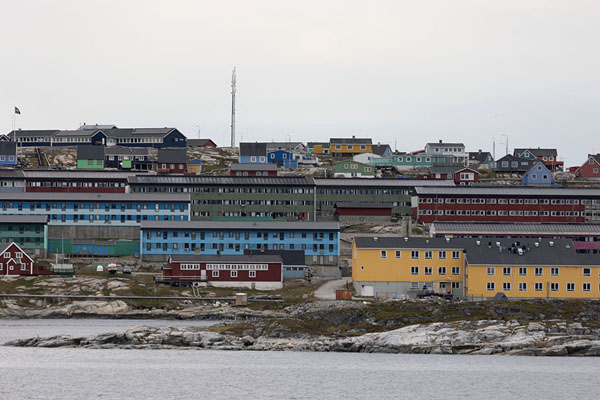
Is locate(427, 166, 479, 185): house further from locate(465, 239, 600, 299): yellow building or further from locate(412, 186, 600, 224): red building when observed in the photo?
locate(465, 239, 600, 299): yellow building

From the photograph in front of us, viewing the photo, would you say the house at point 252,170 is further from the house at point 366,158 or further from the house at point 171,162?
the house at point 366,158

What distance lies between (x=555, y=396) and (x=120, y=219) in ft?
225

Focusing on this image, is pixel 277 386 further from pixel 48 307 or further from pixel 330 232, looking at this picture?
pixel 330 232

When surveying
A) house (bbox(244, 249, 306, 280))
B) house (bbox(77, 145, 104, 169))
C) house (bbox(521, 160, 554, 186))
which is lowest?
house (bbox(244, 249, 306, 280))

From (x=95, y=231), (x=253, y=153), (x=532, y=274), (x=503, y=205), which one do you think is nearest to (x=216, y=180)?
(x=95, y=231)

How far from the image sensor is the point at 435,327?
313 ft

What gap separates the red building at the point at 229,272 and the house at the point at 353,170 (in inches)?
2330

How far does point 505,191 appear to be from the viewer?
15400 centimetres

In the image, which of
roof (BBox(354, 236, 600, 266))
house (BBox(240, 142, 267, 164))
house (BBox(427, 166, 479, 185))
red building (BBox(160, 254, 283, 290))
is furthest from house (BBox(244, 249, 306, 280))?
house (BBox(240, 142, 267, 164))

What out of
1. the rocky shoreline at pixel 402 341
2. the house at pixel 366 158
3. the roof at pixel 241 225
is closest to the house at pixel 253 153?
the house at pixel 366 158

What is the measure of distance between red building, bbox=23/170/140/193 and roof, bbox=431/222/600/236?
145 ft

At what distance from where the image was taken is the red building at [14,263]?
119562mm

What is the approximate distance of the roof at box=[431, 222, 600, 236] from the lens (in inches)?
5172

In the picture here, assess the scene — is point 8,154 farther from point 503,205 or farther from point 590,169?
point 590,169
